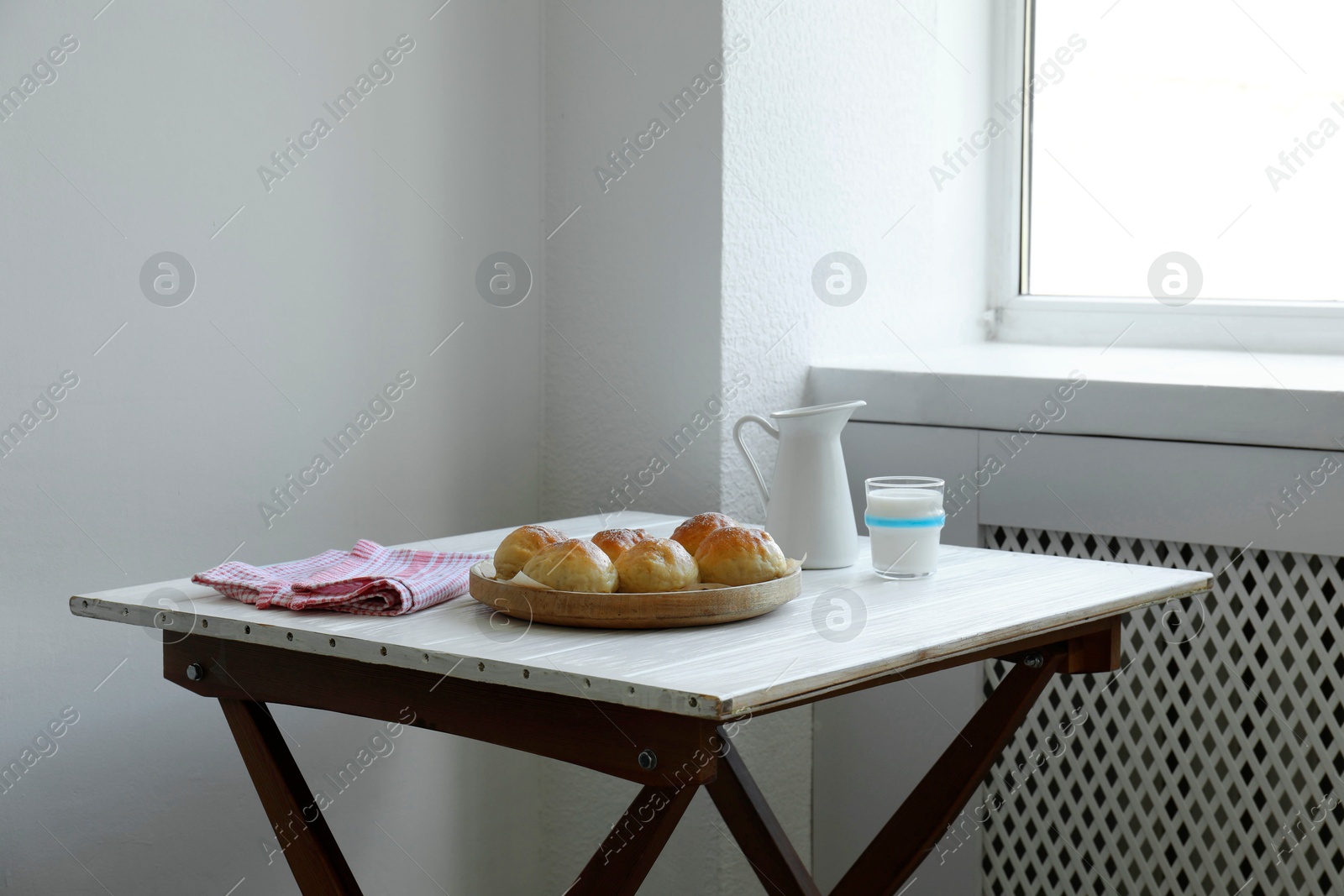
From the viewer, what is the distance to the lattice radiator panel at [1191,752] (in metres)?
1.57

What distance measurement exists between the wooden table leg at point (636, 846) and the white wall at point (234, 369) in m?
0.69

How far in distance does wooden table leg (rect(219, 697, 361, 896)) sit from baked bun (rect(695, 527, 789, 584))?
1.32ft

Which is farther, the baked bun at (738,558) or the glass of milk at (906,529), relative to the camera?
the glass of milk at (906,529)

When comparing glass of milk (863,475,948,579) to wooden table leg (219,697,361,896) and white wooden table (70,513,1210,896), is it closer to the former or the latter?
white wooden table (70,513,1210,896)

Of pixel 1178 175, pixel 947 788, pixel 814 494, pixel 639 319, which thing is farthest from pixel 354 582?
pixel 1178 175

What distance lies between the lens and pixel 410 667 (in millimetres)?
1010

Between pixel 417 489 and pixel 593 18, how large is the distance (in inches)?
27.8

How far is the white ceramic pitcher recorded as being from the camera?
133 cm

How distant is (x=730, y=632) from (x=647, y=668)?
0.14 metres

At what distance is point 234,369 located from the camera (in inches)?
61.2

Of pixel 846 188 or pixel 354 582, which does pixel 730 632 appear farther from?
pixel 846 188

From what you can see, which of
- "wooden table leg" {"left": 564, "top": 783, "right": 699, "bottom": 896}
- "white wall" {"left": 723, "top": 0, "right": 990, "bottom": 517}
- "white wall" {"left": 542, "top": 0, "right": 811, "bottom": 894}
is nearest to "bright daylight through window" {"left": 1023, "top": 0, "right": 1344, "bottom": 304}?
Result: "white wall" {"left": 723, "top": 0, "right": 990, "bottom": 517}

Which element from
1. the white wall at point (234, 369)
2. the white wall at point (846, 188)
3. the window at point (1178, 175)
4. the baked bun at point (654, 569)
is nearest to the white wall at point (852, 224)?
the white wall at point (846, 188)

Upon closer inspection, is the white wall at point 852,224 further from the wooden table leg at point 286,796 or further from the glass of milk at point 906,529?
the wooden table leg at point 286,796
